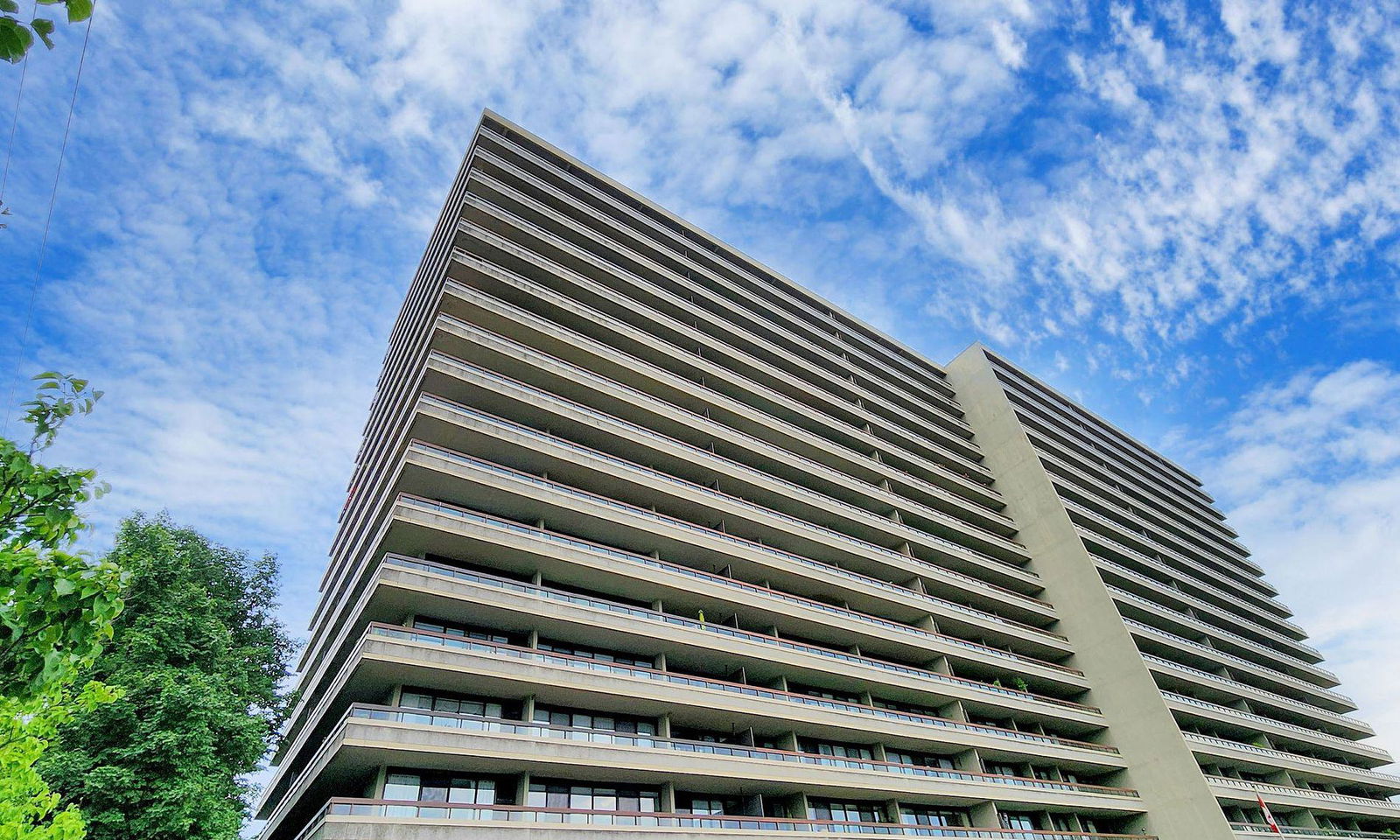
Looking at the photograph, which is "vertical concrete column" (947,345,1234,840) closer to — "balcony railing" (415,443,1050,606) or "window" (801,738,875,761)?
"balcony railing" (415,443,1050,606)

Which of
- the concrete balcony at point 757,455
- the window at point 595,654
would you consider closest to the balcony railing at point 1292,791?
the concrete balcony at point 757,455

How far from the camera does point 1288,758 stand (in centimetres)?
4975

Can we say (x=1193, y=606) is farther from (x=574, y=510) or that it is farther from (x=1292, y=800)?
(x=574, y=510)

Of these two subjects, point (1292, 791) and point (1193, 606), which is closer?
point (1292, 791)

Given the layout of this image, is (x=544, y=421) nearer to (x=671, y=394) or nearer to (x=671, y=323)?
(x=671, y=394)

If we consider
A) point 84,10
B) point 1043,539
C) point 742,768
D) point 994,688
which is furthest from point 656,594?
point 1043,539

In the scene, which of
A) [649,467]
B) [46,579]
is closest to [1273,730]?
[649,467]

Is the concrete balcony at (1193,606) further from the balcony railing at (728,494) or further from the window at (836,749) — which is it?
the window at (836,749)

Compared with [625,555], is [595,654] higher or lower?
lower

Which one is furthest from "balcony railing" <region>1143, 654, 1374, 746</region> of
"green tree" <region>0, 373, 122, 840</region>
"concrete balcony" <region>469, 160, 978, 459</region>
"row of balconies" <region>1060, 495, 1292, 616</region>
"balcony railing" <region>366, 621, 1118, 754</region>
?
"green tree" <region>0, 373, 122, 840</region>

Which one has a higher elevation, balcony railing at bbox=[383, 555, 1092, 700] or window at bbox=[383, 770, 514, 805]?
balcony railing at bbox=[383, 555, 1092, 700]

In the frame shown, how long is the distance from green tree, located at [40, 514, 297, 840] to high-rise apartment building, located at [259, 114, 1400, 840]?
279cm

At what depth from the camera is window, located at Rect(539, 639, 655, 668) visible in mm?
27453

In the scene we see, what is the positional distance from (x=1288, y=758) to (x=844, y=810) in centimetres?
4223
